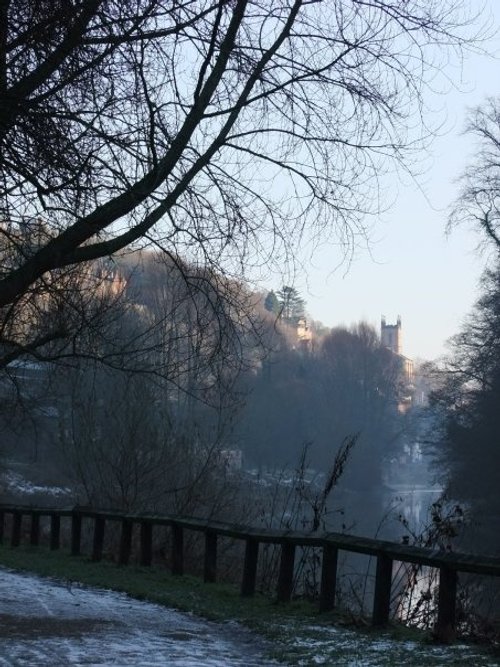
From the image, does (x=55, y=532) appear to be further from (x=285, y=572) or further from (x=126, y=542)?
(x=285, y=572)

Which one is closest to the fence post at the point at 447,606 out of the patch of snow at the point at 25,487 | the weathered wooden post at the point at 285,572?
the weathered wooden post at the point at 285,572

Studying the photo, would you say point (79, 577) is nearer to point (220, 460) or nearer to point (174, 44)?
point (174, 44)

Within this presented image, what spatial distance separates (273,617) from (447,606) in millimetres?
2174

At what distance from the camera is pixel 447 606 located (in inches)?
348

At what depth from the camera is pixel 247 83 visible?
446 inches

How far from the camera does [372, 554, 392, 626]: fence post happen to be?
9664 millimetres

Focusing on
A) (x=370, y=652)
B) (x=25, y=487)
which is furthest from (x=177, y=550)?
(x=25, y=487)

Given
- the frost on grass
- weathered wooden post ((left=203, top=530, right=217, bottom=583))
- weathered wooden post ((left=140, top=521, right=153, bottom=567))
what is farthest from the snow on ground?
weathered wooden post ((left=140, top=521, right=153, bottom=567))

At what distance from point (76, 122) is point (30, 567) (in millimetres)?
8721

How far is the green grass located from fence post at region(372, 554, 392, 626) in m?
0.17

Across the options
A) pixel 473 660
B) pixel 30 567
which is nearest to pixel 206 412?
pixel 30 567

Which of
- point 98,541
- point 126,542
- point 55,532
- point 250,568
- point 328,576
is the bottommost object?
point 55,532

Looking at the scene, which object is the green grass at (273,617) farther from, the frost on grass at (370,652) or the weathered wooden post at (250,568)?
the weathered wooden post at (250,568)

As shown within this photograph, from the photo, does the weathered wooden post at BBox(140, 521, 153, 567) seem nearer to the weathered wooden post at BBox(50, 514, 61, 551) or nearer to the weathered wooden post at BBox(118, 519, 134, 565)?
the weathered wooden post at BBox(118, 519, 134, 565)
